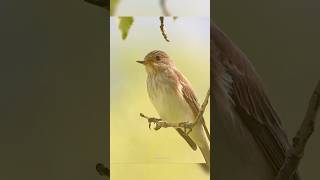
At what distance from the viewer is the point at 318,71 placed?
7.11 ft

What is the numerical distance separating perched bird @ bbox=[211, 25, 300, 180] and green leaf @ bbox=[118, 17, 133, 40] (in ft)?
1.32

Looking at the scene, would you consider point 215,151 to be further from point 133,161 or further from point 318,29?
point 318,29

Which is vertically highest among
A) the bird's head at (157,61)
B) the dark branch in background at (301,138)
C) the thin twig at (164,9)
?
the thin twig at (164,9)

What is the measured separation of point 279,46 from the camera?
2.17 meters

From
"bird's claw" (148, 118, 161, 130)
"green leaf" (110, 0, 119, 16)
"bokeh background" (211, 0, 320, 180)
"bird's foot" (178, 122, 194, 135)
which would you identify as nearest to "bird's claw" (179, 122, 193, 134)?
"bird's foot" (178, 122, 194, 135)

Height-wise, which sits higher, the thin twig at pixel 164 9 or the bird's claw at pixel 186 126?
the thin twig at pixel 164 9

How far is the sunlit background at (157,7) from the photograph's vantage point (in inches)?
85.2

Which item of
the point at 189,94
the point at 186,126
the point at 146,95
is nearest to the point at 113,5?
the point at 146,95

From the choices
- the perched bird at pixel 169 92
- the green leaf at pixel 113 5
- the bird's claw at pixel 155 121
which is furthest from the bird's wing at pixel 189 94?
the green leaf at pixel 113 5

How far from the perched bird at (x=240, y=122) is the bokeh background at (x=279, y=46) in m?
0.05
